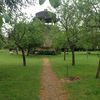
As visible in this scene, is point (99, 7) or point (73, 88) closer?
point (73, 88)

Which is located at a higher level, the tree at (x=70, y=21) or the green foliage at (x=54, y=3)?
the tree at (x=70, y=21)

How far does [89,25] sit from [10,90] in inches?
418

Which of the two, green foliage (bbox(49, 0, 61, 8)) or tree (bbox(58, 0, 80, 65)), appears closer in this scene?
green foliage (bbox(49, 0, 61, 8))

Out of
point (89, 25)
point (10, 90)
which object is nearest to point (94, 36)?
point (89, 25)

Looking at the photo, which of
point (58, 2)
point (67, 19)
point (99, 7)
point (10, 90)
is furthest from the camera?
point (67, 19)

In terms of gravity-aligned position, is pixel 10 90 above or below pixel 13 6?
below

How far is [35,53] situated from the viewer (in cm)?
8312

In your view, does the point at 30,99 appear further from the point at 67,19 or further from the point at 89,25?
the point at 67,19

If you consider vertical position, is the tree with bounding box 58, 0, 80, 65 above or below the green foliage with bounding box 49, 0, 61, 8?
above

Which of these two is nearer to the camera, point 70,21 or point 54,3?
point 54,3

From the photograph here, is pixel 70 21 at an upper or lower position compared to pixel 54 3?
upper

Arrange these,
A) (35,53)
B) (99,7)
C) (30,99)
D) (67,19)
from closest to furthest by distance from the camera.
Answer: (30,99) < (99,7) < (67,19) < (35,53)

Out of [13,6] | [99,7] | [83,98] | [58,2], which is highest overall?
[99,7]

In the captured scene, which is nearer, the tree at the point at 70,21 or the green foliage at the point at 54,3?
the green foliage at the point at 54,3
